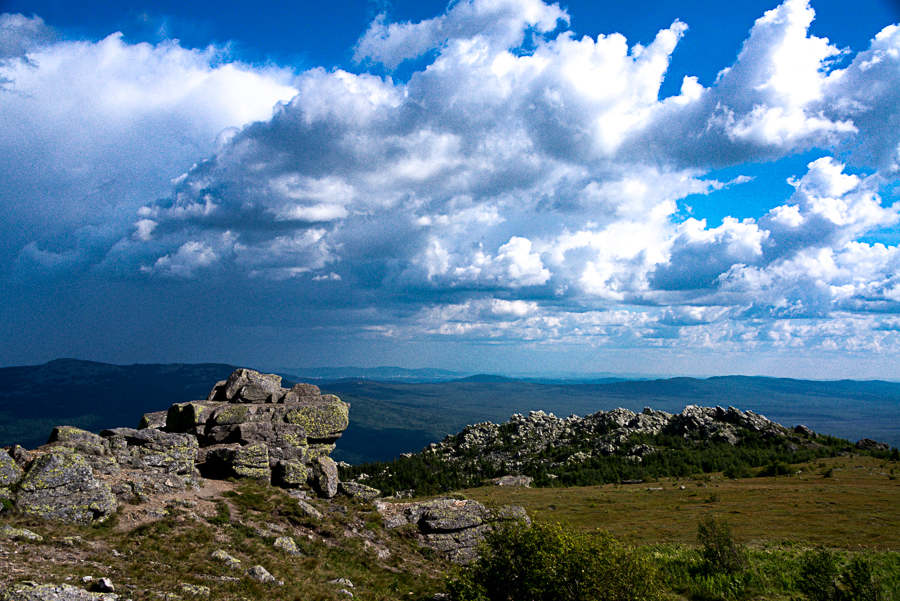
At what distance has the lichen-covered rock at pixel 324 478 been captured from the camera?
38.7 meters

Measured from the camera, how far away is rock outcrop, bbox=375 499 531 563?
3616cm

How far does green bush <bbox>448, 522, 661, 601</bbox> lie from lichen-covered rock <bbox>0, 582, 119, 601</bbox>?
14666 millimetres

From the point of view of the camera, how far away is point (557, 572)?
1983 cm

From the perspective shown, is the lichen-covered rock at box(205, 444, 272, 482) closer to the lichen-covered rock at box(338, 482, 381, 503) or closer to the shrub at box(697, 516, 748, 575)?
the lichen-covered rock at box(338, 482, 381, 503)

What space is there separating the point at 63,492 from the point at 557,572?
26.1 metres

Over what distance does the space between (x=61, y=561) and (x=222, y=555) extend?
267 inches

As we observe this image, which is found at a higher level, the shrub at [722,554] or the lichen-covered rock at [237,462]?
the lichen-covered rock at [237,462]

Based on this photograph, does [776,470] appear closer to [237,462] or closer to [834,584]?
[834,584]

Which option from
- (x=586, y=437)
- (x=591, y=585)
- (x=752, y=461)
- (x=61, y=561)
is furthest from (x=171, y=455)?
(x=586, y=437)

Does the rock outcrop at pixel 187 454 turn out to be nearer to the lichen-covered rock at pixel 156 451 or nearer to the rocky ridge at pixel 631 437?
the lichen-covered rock at pixel 156 451

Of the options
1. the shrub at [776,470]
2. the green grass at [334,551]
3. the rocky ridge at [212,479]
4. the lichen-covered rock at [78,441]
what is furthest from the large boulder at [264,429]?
the shrub at [776,470]

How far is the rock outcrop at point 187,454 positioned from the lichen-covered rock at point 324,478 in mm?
86

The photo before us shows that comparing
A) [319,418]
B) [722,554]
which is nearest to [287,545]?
[319,418]

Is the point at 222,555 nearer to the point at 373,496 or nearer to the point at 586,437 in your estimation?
the point at 373,496
